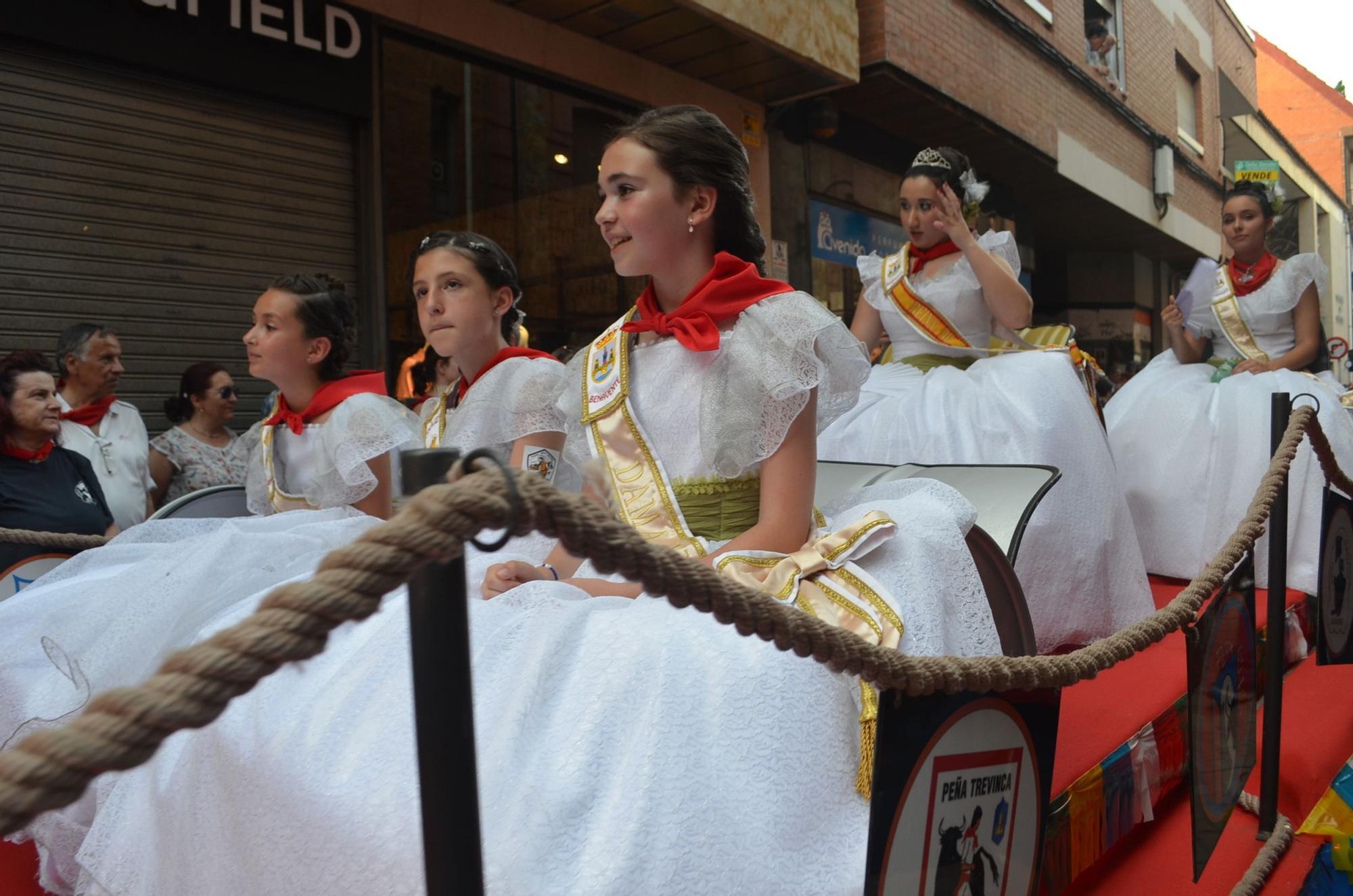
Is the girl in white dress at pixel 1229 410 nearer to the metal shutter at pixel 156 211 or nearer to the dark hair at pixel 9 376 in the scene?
the metal shutter at pixel 156 211

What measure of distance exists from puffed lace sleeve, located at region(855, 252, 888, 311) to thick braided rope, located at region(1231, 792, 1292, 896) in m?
2.33

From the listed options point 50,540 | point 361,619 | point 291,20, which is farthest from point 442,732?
point 291,20

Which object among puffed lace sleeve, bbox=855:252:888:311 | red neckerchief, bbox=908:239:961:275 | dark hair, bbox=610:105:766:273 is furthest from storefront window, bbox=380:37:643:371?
dark hair, bbox=610:105:766:273

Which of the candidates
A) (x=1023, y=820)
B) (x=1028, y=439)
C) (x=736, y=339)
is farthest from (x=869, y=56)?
(x=1023, y=820)

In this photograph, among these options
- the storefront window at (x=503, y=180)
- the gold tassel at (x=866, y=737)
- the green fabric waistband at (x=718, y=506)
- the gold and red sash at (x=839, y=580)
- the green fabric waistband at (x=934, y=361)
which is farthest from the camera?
the storefront window at (x=503, y=180)

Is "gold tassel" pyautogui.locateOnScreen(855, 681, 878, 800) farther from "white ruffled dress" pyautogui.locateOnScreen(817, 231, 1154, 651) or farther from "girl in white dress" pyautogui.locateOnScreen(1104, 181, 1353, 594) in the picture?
"girl in white dress" pyautogui.locateOnScreen(1104, 181, 1353, 594)

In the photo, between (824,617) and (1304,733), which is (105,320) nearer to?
(824,617)

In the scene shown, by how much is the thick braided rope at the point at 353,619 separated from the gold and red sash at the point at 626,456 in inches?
35.1

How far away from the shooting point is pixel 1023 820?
4.91ft

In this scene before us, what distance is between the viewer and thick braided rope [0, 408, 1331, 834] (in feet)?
2.20

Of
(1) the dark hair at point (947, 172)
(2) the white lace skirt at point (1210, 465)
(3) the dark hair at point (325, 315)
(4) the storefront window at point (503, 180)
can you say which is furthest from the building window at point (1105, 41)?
(3) the dark hair at point (325, 315)

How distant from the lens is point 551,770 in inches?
52.7

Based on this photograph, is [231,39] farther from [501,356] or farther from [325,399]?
[501,356]

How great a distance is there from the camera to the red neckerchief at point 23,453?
163 inches
